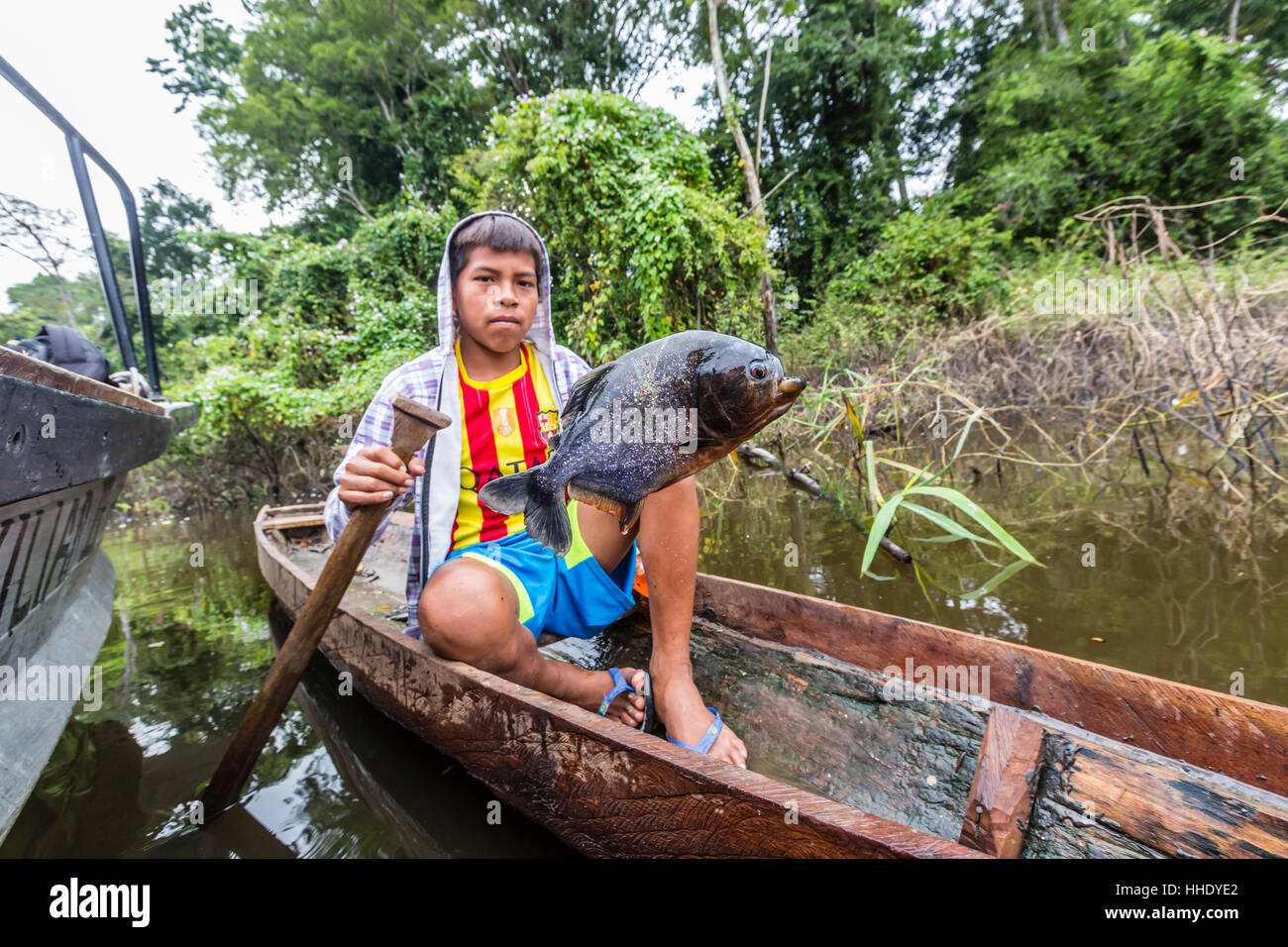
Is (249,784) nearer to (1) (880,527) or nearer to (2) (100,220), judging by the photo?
(1) (880,527)

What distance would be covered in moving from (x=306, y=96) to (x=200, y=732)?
1825cm

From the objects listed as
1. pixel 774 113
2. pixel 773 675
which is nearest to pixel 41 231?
pixel 773 675

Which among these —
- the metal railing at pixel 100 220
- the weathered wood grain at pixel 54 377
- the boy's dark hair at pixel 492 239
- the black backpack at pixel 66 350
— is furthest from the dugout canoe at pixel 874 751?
the metal railing at pixel 100 220

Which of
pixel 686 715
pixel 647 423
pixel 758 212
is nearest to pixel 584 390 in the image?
pixel 647 423

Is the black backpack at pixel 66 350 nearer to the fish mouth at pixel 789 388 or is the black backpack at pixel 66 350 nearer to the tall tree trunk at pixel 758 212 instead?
the fish mouth at pixel 789 388

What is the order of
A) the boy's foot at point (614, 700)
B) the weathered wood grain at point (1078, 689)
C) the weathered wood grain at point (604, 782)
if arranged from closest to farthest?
the weathered wood grain at point (604, 782), the weathered wood grain at point (1078, 689), the boy's foot at point (614, 700)

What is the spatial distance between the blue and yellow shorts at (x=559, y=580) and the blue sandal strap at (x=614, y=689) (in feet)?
0.58

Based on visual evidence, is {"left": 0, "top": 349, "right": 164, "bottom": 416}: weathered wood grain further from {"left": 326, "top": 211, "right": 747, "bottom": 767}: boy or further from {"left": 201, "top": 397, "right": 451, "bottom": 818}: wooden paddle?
{"left": 201, "top": 397, "right": 451, "bottom": 818}: wooden paddle

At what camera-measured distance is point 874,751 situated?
1.59 meters

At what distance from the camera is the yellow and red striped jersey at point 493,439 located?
6.29 feet

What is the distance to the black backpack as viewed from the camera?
7.53 feet

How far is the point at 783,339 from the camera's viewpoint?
9.44 m
